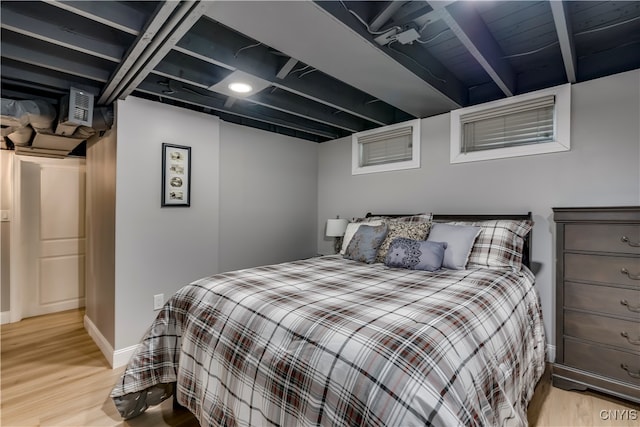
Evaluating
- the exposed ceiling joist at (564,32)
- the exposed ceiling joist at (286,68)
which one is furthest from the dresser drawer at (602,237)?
the exposed ceiling joist at (286,68)

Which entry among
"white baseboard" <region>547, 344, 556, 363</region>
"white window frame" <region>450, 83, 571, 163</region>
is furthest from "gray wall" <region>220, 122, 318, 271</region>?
"white baseboard" <region>547, 344, 556, 363</region>

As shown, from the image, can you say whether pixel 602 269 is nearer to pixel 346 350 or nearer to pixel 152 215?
pixel 346 350

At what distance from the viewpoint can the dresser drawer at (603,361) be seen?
6.08 feet

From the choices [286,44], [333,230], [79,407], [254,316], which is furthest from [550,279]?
[79,407]

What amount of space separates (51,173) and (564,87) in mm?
5304

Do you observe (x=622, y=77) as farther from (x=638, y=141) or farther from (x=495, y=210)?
(x=495, y=210)

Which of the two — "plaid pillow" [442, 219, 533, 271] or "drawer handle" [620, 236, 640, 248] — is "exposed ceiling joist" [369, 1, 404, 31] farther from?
"drawer handle" [620, 236, 640, 248]

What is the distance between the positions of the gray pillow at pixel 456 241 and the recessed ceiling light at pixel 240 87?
1.86m

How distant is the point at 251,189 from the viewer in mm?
3588

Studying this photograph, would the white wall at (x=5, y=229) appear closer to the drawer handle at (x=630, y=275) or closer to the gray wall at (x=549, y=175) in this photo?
the gray wall at (x=549, y=175)

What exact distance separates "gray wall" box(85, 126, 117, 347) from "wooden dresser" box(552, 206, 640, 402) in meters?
3.36

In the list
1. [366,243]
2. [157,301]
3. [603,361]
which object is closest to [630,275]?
[603,361]

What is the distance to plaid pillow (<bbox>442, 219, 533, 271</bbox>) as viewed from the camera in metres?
2.16

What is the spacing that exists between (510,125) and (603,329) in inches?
66.4
